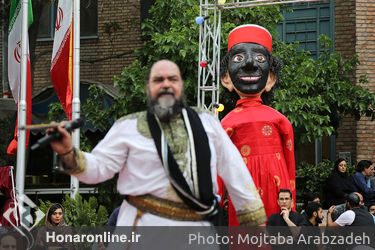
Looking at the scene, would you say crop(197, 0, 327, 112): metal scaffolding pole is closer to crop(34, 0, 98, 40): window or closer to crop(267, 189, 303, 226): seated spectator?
crop(267, 189, 303, 226): seated spectator

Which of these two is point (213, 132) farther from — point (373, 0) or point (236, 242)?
point (373, 0)

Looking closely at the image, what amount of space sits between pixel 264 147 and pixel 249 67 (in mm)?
861

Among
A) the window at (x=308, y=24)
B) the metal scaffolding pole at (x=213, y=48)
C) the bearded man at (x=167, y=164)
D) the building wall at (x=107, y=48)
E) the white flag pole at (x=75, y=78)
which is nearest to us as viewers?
the bearded man at (x=167, y=164)

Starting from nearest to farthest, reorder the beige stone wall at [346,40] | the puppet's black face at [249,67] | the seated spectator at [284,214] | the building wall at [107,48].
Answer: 1. the seated spectator at [284,214]
2. the puppet's black face at [249,67]
3. the beige stone wall at [346,40]
4. the building wall at [107,48]

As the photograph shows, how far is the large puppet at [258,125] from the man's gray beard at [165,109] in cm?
279

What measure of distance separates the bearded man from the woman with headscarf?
403 centimetres

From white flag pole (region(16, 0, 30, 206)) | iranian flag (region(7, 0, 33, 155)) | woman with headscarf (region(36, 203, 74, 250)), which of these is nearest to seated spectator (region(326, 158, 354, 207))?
woman with headscarf (region(36, 203, 74, 250))

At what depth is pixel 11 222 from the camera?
335 inches

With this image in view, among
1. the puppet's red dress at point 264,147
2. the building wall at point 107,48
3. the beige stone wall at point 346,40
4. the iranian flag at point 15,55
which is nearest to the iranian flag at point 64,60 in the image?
the iranian flag at point 15,55

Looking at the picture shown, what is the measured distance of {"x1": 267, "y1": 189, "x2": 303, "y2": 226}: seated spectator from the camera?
669cm

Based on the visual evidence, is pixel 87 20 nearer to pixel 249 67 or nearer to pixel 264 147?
pixel 249 67

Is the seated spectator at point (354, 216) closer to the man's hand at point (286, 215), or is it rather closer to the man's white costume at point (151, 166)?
the man's hand at point (286, 215)

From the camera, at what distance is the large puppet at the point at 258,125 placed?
6836mm

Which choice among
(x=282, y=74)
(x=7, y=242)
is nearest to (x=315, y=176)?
(x=282, y=74)
